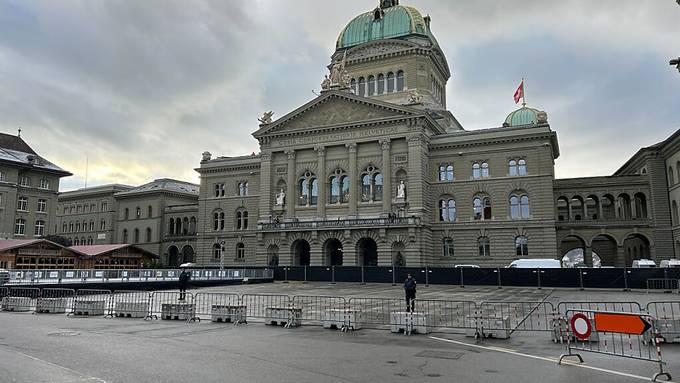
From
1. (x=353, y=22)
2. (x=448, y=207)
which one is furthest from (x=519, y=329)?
(x=353, y=22)

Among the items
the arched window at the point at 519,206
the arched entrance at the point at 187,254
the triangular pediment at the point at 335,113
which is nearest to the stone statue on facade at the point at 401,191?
the triangular pediment at the point at 335,113

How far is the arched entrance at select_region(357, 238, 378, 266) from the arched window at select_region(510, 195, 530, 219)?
15735 millimetres

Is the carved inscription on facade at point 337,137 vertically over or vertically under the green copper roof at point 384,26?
under

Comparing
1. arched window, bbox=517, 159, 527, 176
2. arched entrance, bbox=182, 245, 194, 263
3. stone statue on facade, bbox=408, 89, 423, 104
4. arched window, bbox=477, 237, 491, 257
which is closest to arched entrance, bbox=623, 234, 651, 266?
arched window, bbox=517, 159, 527, 176

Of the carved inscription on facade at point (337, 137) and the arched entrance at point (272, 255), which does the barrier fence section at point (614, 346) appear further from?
the arched entrance at point (272, 255)

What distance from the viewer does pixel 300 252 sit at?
66.4 m

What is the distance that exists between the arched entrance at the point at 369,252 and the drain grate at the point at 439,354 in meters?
47.7

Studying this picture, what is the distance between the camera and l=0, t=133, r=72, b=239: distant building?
231 feet

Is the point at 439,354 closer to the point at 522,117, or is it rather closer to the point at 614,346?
the point at 614,346

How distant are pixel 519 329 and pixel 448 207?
1744 inches

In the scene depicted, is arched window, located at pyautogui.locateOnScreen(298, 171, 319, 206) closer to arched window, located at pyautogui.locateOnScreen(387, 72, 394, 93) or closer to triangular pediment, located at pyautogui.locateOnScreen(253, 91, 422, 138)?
triangular pediment, located at pyautogui.locateOnScreen(253, 91, 422, 138)

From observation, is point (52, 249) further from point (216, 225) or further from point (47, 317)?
point (47, 317)

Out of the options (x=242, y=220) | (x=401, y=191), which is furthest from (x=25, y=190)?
(x=401, y=191)

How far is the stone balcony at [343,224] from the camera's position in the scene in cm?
5875
